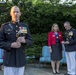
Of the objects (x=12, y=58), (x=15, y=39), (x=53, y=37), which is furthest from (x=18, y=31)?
(x=53, y=37)

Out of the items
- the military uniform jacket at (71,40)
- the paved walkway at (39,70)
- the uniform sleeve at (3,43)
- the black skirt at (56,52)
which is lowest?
the paved walkway at (39,70)

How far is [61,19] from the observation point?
1363 cm

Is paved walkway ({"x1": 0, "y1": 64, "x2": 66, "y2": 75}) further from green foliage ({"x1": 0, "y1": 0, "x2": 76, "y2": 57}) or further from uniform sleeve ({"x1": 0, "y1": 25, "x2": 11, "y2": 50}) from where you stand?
uniform sleeve ({"x1": 0, "y1": 25, "x2": 11, "y2": 50})

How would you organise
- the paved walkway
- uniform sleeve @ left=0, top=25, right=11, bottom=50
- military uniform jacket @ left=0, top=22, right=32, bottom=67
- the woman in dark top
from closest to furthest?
uniform sleeve @ left=0, top=25, right=11, bottom=50 → military uniform jacket @ left=0, top=22, right=32, bottom=67 → the woman in dark top → the paved walkway

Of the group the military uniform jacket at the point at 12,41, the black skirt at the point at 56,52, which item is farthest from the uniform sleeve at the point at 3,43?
the black skirt at the point at 56,52

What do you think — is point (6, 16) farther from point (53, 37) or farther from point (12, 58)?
point (12, 58)

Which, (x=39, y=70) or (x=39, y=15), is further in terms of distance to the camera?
(x=39, y=15)

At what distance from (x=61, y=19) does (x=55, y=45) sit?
4.59 meters

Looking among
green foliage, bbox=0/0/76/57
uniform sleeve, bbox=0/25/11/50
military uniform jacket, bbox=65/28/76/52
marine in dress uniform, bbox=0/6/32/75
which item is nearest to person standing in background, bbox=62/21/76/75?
military uniform jacket, bbox=65/28/76/52

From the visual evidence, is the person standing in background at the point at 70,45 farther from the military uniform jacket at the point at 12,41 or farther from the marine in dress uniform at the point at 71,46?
the military uniform jacket at the point at 12,41

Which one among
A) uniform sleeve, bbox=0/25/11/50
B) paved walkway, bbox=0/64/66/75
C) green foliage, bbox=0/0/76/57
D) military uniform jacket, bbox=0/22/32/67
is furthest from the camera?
green foliage, bbox=0/0/76/57

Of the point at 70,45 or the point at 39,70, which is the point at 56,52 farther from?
the point at 39,70

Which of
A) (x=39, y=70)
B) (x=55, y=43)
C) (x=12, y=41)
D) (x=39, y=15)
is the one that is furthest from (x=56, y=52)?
(x=12, y=41)

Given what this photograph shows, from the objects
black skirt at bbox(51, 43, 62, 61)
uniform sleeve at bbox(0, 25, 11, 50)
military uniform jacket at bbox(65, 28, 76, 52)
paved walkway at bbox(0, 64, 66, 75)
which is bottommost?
paved walkway at bbox(0, 64, 66, 75)
